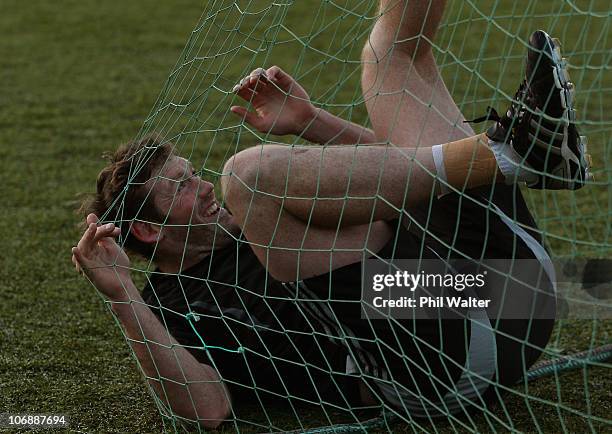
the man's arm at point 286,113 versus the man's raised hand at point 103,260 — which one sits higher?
the man's arm at point 286,113

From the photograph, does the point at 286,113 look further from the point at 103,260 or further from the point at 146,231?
the point at 103,260

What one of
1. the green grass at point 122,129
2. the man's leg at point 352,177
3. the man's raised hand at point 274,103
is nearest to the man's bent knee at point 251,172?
the man's leg at point 352,177

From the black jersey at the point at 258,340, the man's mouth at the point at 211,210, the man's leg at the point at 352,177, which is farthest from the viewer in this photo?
the man's mouth at the point at 211,210

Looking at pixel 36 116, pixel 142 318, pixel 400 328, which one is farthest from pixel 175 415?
pixel 36 116

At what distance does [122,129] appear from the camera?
406 centimetres

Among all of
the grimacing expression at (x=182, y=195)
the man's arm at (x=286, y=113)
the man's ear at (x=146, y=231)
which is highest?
the man's arm at (x=286, y=113)

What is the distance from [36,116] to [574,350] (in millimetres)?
2680

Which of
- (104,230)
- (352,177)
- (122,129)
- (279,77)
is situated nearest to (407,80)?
(279,77)

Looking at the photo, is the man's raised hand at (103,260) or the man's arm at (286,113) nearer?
the man's raised hand at (103,260)

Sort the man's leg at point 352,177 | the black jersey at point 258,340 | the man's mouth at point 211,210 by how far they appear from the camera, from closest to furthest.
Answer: the man's leg at point 352,177 < the black jersey at point 258,340 < the man's mouth at point 211,210

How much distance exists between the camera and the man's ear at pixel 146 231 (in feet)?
6.73

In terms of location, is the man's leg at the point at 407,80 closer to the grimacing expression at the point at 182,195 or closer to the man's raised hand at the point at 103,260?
the grimacing expression at the point at 182,195

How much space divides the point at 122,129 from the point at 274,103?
201 centimetres

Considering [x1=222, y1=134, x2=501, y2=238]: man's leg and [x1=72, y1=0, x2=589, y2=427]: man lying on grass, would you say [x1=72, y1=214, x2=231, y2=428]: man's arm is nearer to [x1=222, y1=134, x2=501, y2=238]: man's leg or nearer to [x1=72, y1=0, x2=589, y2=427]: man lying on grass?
[x1=72, y1=0, x2=589, y2=427]: man lying on grass
